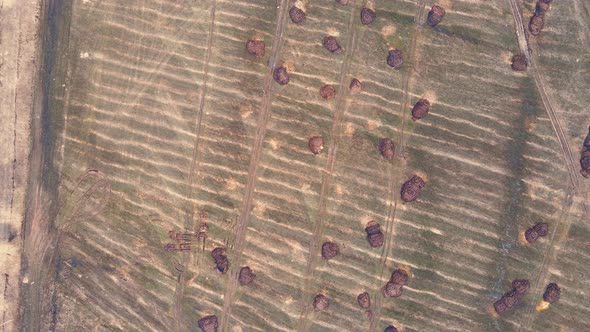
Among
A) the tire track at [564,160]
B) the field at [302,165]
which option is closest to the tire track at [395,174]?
the field at [302,165]

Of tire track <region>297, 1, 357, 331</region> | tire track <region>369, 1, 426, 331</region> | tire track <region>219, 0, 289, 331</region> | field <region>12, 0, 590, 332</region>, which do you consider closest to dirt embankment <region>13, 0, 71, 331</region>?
field <region>12, 0, 590, 332</region>

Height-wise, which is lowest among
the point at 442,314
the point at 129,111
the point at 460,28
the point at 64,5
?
the point at 442,314

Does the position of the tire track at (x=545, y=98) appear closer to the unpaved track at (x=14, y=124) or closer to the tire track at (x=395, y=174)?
the tire track at (x=395, y=174)

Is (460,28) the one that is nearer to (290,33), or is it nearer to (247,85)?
(290,33)

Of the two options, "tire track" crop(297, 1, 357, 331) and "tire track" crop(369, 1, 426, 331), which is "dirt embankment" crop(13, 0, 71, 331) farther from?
"tire track" crop(369, 1, 426, 331)

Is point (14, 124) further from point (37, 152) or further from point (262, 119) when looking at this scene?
point (262, 119)

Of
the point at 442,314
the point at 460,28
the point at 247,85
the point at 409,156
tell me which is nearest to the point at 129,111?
the point at 247,85

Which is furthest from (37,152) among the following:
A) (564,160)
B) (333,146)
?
(564,160)
